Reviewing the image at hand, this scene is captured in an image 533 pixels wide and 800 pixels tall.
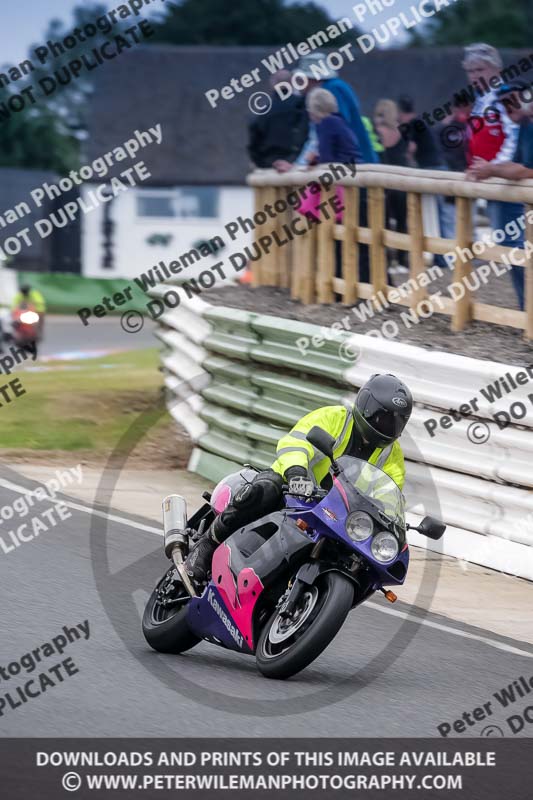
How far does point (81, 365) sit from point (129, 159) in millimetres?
41049

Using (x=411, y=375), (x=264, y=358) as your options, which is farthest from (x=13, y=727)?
(x=264, y=358)

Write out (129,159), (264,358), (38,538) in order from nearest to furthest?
1. (38,538)
2. (264,358)
3. (129,159)

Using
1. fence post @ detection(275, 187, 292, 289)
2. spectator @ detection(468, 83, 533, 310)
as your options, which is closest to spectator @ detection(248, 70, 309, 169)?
fence post @ detection(275, 187, 292, 289)

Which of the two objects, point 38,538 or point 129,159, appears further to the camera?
point 129,159

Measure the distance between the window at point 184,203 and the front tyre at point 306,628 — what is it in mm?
52709

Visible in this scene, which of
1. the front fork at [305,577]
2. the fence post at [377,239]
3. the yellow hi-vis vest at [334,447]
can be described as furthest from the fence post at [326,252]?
the front fork at [305,577]

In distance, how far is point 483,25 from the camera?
79.9 metres

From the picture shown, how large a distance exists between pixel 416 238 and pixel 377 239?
73 centimetres

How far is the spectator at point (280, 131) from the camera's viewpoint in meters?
14.5

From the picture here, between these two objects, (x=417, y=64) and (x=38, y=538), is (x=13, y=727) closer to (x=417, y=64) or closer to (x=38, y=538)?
(x=38, y=538)

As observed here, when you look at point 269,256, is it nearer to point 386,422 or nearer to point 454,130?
point 454,130

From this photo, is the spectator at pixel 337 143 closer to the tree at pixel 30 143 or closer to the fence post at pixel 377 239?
the fence post at pixel 377 239

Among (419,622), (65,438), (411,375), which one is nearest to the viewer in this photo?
(419,622)
